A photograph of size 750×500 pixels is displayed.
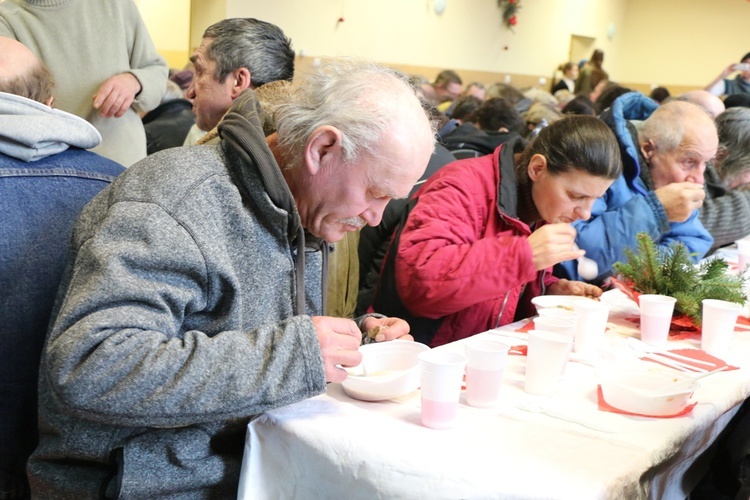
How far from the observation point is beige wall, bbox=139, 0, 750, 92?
7871 millimetres

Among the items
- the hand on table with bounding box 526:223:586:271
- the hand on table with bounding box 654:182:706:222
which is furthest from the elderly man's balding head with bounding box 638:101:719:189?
the hand on table with bounding box 526:223:586:271

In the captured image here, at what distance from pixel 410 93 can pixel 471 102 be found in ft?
13.2

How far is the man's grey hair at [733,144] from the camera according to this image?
363 centimetres

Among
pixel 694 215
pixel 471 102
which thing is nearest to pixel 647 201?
pixel 694 215

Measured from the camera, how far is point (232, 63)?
254cm

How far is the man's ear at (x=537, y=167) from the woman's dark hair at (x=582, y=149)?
0.02m

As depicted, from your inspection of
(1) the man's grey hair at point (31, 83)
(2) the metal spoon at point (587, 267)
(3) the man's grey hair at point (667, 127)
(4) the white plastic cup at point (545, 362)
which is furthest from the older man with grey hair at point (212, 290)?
(3) the man's grey hair at point (667, 127)

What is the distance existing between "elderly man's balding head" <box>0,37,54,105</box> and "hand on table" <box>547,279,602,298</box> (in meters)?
1.62

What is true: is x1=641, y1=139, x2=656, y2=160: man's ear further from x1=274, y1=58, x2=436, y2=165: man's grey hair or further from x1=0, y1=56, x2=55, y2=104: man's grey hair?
x1=0, y1=56, x2=55, y2=104: man's grey hair

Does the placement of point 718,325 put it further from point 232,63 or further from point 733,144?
point 733,144

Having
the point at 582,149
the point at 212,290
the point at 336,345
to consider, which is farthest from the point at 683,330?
the point at 212,290

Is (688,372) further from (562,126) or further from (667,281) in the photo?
(562,126)

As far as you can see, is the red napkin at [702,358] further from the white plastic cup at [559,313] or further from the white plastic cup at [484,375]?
the white plastic cup at [484,375]

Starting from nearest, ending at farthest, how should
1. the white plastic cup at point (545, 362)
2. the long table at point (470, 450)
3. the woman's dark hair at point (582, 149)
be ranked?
the long table at point (470, 450), the white plastic cup at point (545, 362), the woman's dark hair at point (582, 149)
